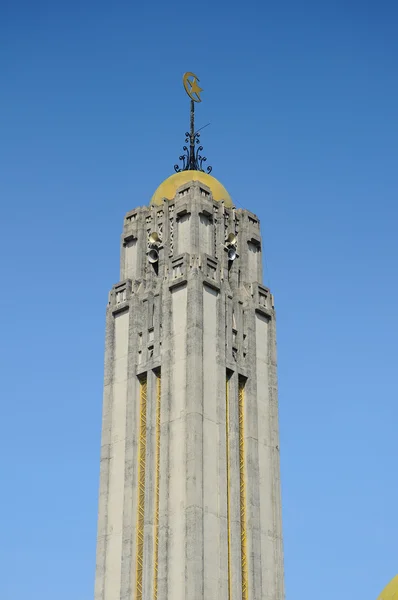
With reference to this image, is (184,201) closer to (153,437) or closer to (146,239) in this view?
(146,239)

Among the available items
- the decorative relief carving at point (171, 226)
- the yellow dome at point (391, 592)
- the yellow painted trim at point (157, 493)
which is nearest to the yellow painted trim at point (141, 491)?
the yellow painted trim at point (157, 493)

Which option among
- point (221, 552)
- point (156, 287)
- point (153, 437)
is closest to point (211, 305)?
point (156, 287)

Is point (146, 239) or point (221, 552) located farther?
point (146, 239)

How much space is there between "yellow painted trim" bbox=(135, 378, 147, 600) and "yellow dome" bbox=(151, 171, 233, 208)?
9848mm

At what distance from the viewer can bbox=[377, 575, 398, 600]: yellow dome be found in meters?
48.8

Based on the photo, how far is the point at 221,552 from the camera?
4519 centimetres

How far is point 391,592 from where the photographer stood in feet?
161

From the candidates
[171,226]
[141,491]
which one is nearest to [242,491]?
[141,491]

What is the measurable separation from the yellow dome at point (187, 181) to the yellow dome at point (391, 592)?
18.5 meters

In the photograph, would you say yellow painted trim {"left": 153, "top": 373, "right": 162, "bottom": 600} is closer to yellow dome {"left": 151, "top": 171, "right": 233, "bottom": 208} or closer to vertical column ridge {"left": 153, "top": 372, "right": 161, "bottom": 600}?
vertical column ridge {"left": 153, "top": 372, "right": 161, "bottom": 600}

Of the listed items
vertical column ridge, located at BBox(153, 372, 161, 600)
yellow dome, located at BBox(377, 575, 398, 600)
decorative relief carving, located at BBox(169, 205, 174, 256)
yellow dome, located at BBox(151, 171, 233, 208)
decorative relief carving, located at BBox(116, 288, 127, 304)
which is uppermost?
yellow dome, located at BBox(151, 171, 233, 208)

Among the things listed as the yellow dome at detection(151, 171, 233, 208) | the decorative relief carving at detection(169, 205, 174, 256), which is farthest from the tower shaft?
the yellow dome at detection(151, 171, 233, 208)

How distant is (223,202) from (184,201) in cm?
238

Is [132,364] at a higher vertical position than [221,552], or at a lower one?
higher
